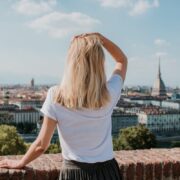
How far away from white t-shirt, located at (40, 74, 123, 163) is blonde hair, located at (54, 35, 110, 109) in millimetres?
36

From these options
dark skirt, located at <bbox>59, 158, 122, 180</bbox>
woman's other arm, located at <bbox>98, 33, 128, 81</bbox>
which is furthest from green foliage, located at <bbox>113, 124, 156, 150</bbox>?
dark skirt, located at <bbox>59, 158, 122, 180</bbox>

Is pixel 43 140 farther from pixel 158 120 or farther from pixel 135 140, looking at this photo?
pixel 158 120

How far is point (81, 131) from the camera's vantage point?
7.15ft

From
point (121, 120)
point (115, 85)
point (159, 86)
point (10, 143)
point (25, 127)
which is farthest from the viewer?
point (159, 86)

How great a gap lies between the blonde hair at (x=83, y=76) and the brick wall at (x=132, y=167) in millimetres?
585

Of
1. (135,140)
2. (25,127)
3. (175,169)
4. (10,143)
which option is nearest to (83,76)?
(175,169)

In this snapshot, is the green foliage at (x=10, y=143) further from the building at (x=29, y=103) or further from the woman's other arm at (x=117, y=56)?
the building at (x=29, y=103)

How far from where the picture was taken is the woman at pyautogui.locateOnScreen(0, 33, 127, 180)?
2.12 metres

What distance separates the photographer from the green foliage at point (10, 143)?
72.0ft

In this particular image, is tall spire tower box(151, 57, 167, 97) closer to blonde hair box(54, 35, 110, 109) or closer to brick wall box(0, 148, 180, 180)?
brick wall box(0, 148, 180, 180)

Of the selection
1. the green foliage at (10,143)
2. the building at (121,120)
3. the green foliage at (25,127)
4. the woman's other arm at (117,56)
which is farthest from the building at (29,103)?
the woman's other arm at (117,56)

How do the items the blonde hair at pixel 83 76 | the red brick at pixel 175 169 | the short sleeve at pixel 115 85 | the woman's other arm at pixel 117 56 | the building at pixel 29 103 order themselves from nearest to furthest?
the blonde hair at pixel 83 76, the short sleeve at pixel 115 85, the woman's other arm at pixel 117 56, the red brick at pixel 175 169, the building at pixel 29 103

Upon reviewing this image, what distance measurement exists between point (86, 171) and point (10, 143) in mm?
20482

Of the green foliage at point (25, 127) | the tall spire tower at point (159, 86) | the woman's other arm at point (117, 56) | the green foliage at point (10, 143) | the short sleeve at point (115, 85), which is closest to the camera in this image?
the short sleeve at point (115, 85)
